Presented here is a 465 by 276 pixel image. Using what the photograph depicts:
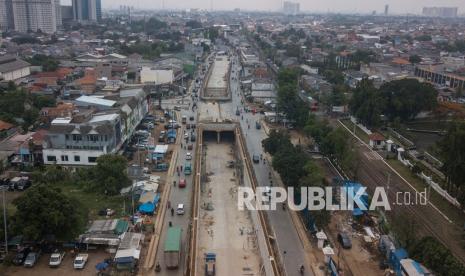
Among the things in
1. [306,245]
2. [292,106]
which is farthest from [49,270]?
[292,106]

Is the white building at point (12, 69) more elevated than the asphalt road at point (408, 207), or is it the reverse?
the white building at point (12, 69)

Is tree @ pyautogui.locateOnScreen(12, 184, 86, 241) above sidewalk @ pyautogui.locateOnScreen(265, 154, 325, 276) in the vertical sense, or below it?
above

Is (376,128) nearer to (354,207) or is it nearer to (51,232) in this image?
(354,207)

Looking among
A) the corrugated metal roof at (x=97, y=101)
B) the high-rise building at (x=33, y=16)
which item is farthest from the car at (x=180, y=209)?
the high-rise building at (x=33, y=16)

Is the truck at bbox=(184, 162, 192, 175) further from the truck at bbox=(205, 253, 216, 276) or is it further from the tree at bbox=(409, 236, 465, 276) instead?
the tree at bbox=(409, 236, 465, 276)

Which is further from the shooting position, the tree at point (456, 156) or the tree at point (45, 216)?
the tree at point (456, 156)

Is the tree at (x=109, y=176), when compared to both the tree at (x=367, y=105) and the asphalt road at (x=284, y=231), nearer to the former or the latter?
the asphalt road at (x=284, y=231)

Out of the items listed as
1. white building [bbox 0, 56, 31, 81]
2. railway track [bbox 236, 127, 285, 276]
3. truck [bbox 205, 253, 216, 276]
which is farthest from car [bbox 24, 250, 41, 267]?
white building [bbox 0, 56, 31, 81]
